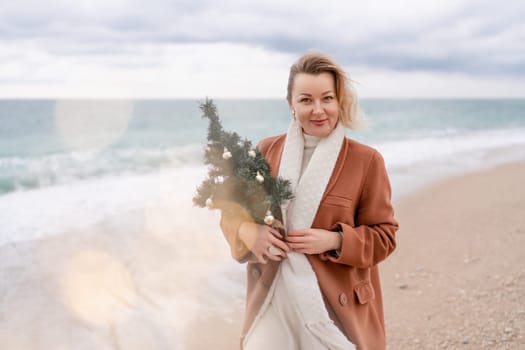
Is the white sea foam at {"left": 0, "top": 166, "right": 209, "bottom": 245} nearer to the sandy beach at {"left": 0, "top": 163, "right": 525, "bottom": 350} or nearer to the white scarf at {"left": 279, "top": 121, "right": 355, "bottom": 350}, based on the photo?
the sandy beach at {"left": 0, "top": 163, "right": 525, "bottom": 350}

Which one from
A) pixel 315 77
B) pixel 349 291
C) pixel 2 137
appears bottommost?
pixel 2 137

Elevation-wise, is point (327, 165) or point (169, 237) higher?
point (327, 165)

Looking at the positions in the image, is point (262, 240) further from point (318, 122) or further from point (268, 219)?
point (318, 122)

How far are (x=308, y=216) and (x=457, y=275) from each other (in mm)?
3974

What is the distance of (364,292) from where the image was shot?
2.17 metres

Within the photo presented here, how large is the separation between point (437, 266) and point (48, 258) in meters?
4.98

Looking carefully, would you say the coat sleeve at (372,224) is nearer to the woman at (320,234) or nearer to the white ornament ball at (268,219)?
the woman at (320,234)

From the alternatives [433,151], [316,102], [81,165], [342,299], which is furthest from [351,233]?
[433,151]

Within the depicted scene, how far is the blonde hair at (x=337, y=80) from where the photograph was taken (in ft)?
6.61

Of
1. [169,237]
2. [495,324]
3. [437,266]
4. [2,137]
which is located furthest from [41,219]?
[2,137]

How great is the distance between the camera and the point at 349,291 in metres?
2.11

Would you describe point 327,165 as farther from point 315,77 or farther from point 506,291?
point 506,291

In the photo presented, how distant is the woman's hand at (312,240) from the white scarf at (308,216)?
51 mm

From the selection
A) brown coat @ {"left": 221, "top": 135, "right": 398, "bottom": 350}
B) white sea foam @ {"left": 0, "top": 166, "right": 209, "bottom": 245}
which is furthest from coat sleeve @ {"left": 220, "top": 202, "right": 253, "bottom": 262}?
white sea foam @ {"left": 0, "top": 166, "right": 209, "bottom": 245}
